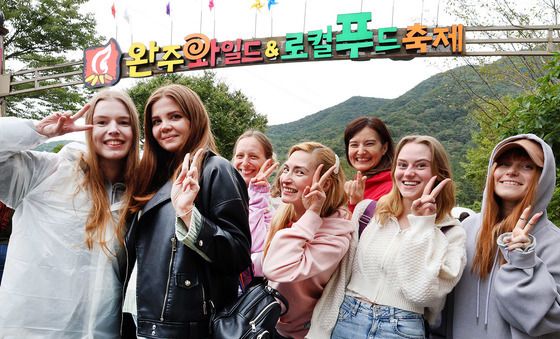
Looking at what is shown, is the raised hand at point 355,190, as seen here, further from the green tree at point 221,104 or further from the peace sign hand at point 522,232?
the green tree at point 221,104

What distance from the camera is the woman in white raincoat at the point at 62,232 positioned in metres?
1.84

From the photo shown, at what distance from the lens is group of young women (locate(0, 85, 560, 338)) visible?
1796mm

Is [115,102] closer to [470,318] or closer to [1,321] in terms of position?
[1,321]

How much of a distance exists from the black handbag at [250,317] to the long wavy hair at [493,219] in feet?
3.12

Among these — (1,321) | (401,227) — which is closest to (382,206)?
(401,227)

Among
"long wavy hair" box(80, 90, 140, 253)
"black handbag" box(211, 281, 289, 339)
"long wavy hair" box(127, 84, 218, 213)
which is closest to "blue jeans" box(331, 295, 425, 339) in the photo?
"black handbag" box(211, 281, 289, 339)

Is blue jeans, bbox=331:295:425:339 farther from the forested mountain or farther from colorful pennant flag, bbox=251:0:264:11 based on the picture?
colorful pennant flag, bbox=251:0:264:11

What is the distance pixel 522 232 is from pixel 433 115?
35.9m

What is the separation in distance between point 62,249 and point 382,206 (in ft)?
4.88

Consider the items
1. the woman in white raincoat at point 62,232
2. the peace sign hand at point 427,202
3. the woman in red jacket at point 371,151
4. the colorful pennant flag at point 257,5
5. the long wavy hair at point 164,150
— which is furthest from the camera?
the colorful pennant flag at point 257,5

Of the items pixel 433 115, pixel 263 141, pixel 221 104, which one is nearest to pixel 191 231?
pixel 263 141

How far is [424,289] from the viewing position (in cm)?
185

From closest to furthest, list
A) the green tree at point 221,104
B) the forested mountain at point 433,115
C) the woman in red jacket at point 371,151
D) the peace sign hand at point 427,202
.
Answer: the peace sign hand at point 427,202 < the woman in red jacket at point 371,151 < the forested mountain at point 433,115 < the green tree at point 221,104

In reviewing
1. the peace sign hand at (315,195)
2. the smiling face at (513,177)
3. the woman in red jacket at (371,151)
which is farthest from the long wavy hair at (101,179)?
the smiling face at (513,177)
